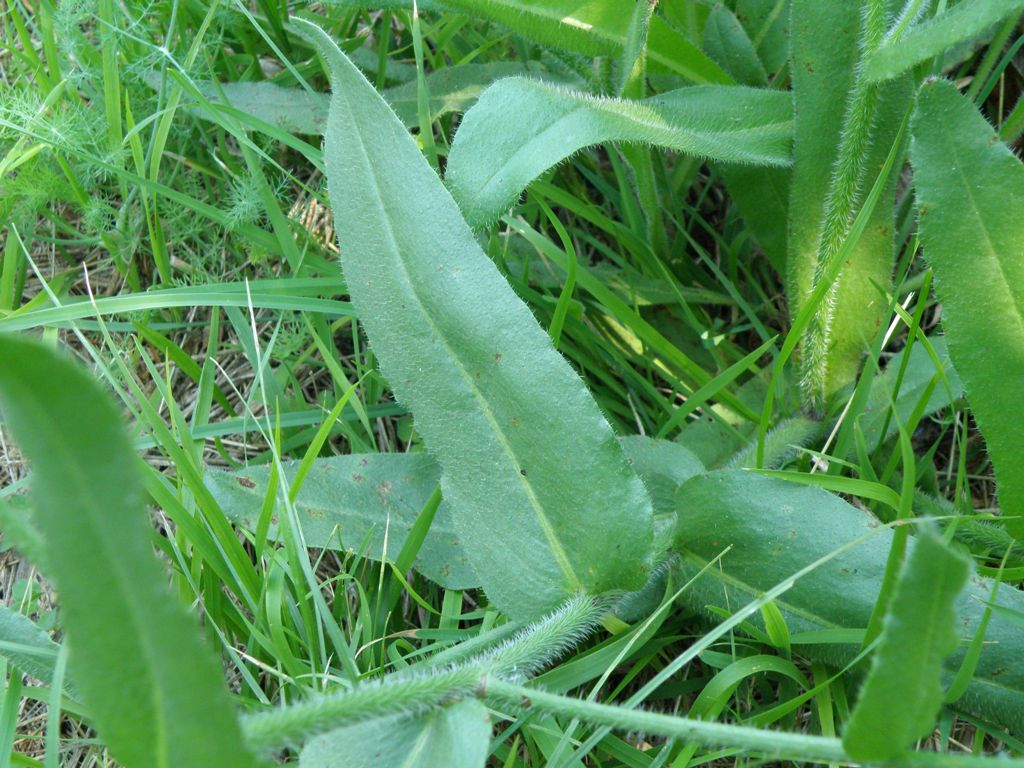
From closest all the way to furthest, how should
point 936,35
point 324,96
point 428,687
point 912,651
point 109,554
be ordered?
1. point 109,554
2. point 912,651
3. point 428,687
4. point 936,35
5. point 324,96

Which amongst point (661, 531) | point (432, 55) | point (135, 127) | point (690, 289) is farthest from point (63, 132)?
point (661, 531)

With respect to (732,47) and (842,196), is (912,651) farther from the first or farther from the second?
(732,47)

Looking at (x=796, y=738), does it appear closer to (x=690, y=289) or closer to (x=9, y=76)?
(x=690, y=289)

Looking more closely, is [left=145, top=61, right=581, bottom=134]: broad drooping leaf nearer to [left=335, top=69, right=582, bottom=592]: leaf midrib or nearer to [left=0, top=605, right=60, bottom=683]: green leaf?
[left=335, top=69, right=582, bottom=592]: leaf midrib

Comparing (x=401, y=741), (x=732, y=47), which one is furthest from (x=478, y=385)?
(x=732, y=47)

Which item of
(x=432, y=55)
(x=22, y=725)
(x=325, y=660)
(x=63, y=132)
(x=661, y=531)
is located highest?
(x=432, y=55)

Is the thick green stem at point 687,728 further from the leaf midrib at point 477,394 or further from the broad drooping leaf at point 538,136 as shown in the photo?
the broad drooping leaf at point 538,136
